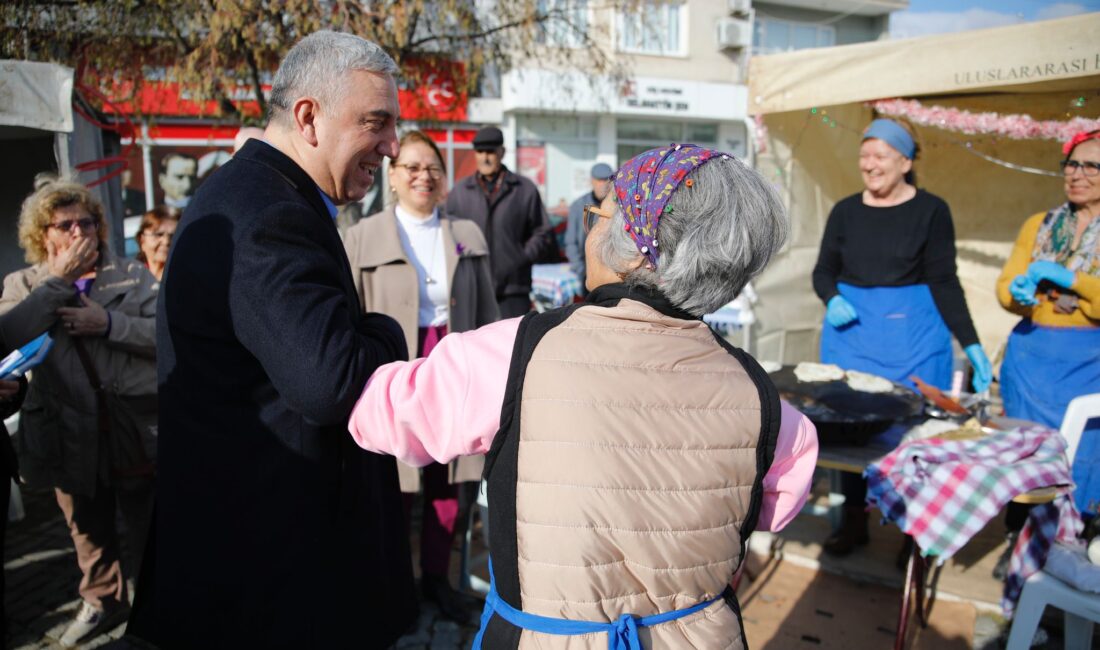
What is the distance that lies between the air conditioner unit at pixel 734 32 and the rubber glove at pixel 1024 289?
54.0ft

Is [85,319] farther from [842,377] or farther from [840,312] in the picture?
[840,312]

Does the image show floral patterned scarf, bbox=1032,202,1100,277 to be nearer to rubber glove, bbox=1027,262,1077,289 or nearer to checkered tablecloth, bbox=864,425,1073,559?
rubber glove, bbox=1027,262,1077,289

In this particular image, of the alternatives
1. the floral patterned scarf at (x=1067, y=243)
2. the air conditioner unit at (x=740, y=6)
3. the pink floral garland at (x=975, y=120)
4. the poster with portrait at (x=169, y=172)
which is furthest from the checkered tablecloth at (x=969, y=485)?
the air conditioner unit at (x=740, y=6)

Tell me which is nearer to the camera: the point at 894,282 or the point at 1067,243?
the point at 1067,243

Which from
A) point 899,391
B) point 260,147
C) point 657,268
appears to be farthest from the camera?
point 899,391

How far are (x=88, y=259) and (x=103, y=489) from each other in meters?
0.99

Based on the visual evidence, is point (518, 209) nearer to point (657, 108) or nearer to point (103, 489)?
point (103, 489)

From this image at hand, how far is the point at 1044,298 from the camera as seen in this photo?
11.6 ft

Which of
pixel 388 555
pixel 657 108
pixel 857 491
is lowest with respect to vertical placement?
pixel 857 491

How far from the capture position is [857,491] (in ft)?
12.5

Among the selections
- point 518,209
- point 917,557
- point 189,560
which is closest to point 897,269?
point 917,557

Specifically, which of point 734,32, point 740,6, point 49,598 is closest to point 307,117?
point 49,598

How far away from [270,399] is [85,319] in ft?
6.49

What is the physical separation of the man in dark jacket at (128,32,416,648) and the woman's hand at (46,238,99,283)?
70.1 inches
